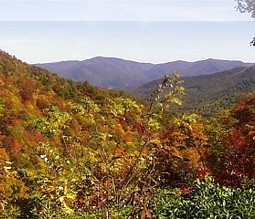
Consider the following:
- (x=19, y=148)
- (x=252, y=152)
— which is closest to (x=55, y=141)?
(x=19, y=148)

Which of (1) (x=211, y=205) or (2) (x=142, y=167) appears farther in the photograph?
(2) (x=142, y=167)

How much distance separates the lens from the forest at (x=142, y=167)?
5.19m

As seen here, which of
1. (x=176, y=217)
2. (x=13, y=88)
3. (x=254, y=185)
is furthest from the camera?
(x=13, y=88)

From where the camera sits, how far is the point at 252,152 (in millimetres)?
9812

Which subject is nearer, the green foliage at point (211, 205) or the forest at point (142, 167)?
the green foliage at point (211, 205)

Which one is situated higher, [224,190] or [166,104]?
[166,104]

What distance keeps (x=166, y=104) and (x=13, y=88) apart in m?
31.4

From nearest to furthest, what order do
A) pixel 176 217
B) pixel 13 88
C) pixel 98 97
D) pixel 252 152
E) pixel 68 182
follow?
pixel 176 217, pixel 68 182, pixel 252 152, pixel 13 88, pixel 98 97

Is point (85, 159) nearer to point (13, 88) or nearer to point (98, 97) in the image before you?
point (13, 88)

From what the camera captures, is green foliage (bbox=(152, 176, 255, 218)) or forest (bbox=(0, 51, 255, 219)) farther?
forest (bbox=(0, 51, 255, 219))

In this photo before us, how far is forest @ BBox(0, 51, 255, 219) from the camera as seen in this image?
5188 millimetres

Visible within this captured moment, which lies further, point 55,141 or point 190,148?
point 55,141

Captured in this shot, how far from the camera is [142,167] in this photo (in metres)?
7.23

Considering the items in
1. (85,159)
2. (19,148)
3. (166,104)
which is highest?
(166,104)
